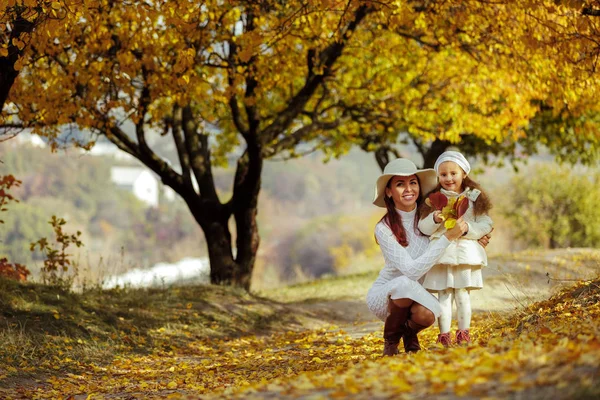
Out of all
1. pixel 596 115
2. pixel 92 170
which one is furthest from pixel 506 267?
pixel 92 170

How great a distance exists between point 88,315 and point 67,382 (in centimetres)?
221

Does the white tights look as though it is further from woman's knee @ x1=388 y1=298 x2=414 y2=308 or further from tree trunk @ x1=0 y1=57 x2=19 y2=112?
tree trunk @ x1=0 y1=57 x2=19 y2=112

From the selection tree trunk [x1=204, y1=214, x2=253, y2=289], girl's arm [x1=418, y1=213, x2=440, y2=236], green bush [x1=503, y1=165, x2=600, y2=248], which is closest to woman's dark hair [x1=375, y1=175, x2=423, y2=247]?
girl's arm [x1=418, y1=213, x2=440, y2=236]

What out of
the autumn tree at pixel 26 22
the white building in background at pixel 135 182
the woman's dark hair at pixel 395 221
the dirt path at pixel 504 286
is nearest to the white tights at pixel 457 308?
the woman's dark hair at pixel 395 221

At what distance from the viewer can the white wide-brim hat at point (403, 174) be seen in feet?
17.5

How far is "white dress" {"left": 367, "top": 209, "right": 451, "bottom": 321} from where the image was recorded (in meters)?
4.98

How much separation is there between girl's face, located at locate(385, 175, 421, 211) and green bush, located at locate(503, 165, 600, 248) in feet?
47.2

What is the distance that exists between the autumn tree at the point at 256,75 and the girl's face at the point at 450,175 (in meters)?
2.38

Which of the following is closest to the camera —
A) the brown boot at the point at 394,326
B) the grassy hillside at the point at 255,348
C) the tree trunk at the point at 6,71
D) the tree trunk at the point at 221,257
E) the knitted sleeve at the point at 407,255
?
the grassy hillside at the point at 255,348

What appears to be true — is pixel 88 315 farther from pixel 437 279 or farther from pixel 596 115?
pixel 596 115

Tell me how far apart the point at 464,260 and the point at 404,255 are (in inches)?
21.4

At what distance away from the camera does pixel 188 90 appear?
9.01 m

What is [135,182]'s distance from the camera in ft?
193

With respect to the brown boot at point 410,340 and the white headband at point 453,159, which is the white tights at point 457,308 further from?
the white headband at point 453,159
